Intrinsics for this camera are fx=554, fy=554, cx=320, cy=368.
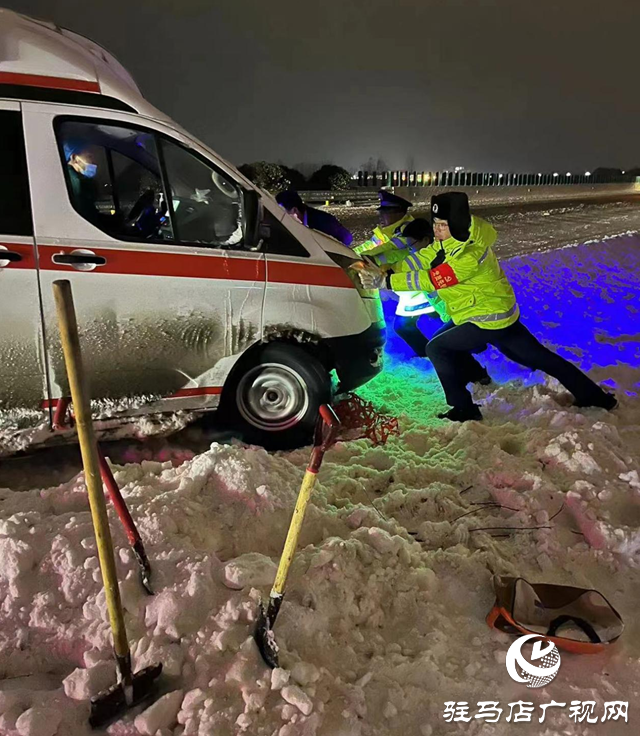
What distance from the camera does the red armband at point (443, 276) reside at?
4.34 m

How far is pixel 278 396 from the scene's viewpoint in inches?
157

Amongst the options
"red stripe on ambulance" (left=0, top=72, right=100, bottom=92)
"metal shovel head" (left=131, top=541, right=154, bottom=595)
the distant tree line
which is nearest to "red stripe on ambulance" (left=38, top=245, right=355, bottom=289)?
"red stripe on ambulance" (left=0, top=72, right=100, bottom=92)

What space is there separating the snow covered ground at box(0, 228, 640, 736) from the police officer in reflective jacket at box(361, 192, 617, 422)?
39 centimetres

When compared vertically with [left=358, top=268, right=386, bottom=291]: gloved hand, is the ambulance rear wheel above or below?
below

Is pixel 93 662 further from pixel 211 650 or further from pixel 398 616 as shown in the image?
pixel 398 616

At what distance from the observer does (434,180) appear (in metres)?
53.8

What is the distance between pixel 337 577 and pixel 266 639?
461 mm

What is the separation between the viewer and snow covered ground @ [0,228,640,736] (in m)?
2.02

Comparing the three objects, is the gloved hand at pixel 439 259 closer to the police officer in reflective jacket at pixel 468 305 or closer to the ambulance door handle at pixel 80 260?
the police officer in reflective jacket at pixel 468 305

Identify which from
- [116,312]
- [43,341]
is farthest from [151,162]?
[43,341]

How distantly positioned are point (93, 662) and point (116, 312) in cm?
201

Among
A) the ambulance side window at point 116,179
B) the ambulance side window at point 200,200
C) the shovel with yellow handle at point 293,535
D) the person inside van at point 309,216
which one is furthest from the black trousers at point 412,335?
the shovel with yellow handle at point 293,535

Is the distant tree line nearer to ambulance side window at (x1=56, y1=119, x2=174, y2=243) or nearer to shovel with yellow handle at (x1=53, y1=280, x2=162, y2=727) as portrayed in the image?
ambulance side window at (x1=56, y1=119, x2=174, y2=243)

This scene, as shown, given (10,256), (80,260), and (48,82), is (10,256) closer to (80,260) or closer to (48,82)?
(80,260)
